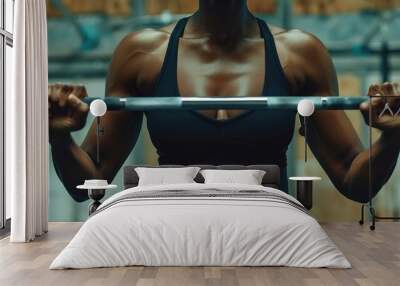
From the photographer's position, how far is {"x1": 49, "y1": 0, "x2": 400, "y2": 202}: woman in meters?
7.84

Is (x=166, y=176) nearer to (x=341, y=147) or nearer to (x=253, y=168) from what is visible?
(x=253, y=168)

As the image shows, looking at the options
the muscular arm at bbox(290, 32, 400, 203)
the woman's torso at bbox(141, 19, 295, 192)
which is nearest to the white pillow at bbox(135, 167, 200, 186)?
the woman's torso at bbox(141, 19, 295, 192)

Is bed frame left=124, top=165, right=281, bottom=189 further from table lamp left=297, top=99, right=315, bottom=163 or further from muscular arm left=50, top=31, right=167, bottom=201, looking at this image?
table lamp left=297, top=99, right=315, bottom=163

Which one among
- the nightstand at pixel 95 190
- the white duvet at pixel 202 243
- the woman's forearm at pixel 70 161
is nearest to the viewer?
the white duvet at pixel 202 243

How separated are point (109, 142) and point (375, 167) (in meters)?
3.48

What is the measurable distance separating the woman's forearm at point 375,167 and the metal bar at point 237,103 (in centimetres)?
59

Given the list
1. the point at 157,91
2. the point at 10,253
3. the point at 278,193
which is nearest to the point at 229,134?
the point at 157,91

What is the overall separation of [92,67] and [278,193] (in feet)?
11.0

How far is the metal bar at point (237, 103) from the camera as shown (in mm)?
7812

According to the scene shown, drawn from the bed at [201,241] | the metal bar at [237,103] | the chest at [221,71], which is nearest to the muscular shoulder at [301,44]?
the chest at [221,71]

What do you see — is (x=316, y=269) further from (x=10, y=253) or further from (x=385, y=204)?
(x=385, y=204)

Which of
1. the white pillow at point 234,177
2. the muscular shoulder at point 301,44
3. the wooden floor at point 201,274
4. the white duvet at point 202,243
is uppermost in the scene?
the muscular shoulder at point 301,44

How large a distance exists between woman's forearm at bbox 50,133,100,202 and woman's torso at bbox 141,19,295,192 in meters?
0.93

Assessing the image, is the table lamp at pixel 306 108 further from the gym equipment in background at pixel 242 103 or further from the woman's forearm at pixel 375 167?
the woman's forearm at pixel 375 167
